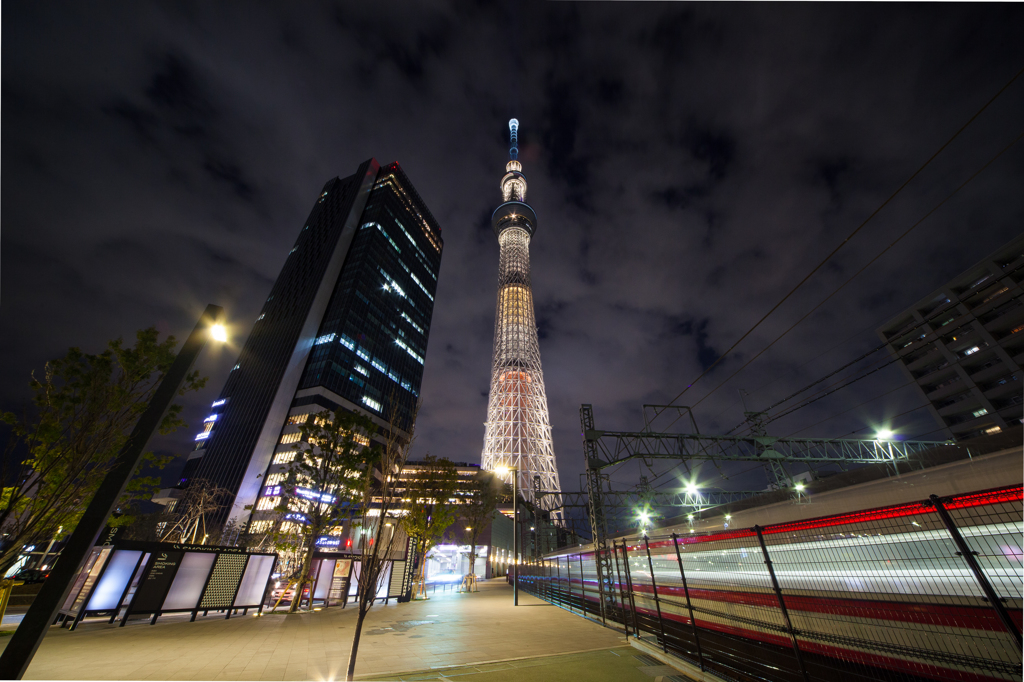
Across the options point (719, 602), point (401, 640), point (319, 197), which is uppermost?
point (319, 197)

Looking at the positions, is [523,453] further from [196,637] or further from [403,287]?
[196,637]

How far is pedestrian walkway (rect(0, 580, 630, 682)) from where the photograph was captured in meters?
6.20

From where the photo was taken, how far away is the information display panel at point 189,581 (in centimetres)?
1103

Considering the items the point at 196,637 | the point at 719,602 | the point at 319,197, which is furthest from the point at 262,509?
the point at 319,197

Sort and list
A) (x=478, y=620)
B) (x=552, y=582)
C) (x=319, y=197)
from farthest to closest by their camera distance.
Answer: (x=319, y=197), (x=552, y=582), (x=478, y=620)

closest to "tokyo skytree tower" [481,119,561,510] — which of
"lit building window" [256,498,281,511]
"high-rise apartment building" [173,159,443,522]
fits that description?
"high-rise apartment building" [173,159,443,522]

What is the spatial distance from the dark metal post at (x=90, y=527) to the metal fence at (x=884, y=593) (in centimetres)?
821

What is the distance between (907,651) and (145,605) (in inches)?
687

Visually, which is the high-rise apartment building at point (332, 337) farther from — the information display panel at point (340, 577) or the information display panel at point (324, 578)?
the information display panel at point (324, 578)

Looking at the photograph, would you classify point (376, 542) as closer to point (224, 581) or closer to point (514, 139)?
point (224, 581)

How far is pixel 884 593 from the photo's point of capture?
6078 mm

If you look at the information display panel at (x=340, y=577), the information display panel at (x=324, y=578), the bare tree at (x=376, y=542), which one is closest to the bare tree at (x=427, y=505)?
the bare tree at (x=376, y=542)

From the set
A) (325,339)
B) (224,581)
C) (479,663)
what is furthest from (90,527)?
(325,339)

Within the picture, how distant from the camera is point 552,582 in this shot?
A: 875 inches
